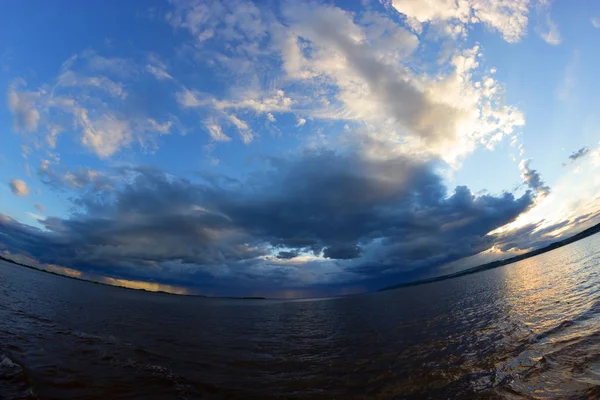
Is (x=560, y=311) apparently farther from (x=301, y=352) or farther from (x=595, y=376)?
(x=301, y=352)

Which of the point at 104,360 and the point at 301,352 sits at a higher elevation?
the point at 104,360

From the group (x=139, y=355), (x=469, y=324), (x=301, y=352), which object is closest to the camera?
(x=139, y=355)

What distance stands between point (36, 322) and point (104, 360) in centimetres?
1657

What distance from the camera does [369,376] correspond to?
15023mm

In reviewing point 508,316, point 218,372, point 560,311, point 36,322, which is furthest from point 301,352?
point 36,322

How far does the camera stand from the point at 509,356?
15.1 meters

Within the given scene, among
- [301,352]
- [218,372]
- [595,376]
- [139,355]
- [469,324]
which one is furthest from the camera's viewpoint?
[469,324]

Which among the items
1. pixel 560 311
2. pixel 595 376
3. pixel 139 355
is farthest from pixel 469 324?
pixel 139 355

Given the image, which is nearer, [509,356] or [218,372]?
[509,356]

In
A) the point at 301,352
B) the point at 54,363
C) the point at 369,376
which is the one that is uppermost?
the point at 54,363

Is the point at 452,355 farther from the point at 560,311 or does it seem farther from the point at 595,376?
the point at 560,311

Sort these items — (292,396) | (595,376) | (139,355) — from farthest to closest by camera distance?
(139,355) → (292,396) → (595,376)

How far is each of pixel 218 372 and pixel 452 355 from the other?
15.0m

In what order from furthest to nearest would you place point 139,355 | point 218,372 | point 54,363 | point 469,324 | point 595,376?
point 469,324 < point 139,355 < point 218,372 < point 54,363 < point 595,376
